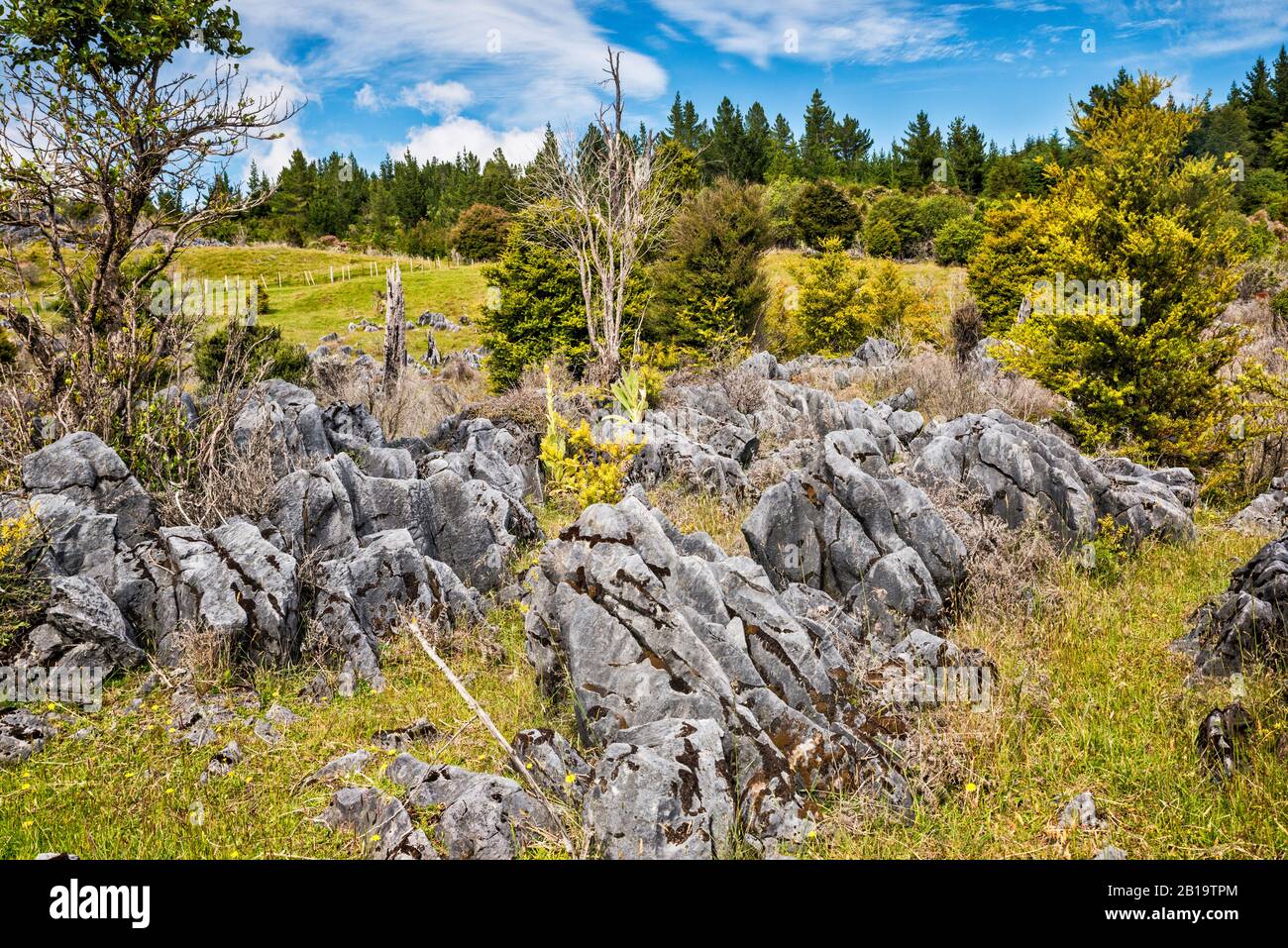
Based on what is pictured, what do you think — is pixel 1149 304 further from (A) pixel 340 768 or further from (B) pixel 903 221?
(B) pixel 903 221

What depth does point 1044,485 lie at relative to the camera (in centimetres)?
783

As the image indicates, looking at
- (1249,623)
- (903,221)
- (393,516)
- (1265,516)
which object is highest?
(903,221)

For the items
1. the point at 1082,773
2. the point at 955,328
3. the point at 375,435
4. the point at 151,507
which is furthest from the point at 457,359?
the point at 1082,773

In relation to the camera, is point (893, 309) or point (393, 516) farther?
point (893, 309)

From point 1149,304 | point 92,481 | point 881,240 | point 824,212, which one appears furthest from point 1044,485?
point 824,212

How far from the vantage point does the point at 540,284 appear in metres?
19.2

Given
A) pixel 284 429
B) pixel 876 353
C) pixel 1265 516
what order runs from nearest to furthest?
pixel 1265 516 < pixel 284 429 < pixel 876 353

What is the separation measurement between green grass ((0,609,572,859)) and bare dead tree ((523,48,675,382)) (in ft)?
38.0

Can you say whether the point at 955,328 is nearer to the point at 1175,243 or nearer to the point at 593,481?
the point at 1175,243

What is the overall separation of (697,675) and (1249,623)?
401cm

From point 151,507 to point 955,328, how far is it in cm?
2129

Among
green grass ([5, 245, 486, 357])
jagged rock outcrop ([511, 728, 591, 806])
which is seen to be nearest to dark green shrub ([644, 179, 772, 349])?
green grass ([5, 245, 486, 357])

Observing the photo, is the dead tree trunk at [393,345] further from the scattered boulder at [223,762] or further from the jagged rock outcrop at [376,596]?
the scattered boulder at [223,762]

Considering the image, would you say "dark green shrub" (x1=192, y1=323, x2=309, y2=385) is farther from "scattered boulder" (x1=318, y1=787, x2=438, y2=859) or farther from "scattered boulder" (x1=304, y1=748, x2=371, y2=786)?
"scattered boulder" (x1=318, y1=787, x2=438, y2=859)
